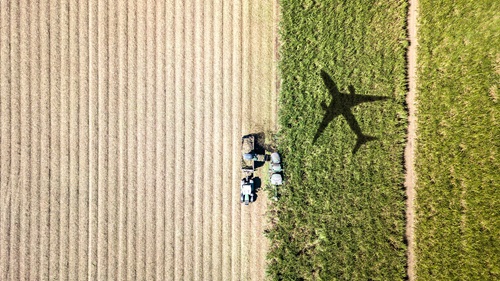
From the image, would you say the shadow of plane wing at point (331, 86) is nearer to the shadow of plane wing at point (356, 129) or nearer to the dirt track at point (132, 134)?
the shadow of plane wing at point (356, 129)

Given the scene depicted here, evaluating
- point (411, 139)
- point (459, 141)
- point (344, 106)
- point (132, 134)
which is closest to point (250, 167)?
point (344, 106)

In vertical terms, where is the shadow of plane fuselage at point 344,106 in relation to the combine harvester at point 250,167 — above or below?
above

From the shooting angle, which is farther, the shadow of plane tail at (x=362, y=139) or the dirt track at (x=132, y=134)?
the dirt track at (x=132, y=134)

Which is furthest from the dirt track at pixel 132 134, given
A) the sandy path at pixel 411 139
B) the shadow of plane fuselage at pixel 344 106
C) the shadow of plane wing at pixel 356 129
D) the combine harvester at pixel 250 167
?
the sandy path at pixel 411 139

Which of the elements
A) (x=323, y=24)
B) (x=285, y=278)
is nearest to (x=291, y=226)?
(x=285, y=278)

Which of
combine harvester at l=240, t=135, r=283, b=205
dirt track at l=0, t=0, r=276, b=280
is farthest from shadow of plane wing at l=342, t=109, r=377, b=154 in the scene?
combine harvester at l=240, t=135, r=283, b=205
